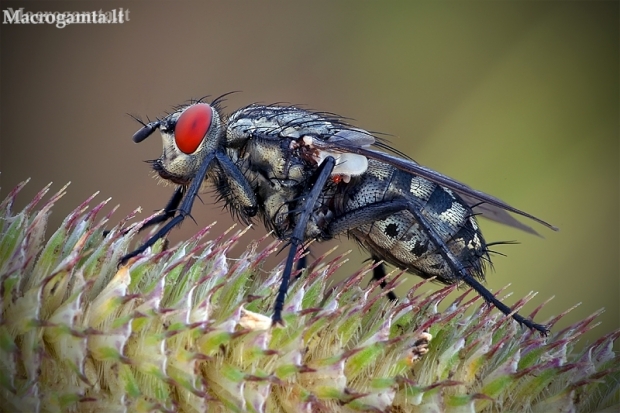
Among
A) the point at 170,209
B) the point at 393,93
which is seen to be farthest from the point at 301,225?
the point at 393,93

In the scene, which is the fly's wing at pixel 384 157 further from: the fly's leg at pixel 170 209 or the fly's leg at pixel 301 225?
the fly's leg at pixel 170 209

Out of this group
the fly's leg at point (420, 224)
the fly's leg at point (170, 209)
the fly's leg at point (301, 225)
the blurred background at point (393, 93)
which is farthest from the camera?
the blurred background at point (393, 93)

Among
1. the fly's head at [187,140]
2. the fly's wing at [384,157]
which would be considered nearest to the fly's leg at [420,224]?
the fly's wing at [384,157]

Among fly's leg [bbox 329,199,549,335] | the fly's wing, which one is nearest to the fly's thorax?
the fly's wing

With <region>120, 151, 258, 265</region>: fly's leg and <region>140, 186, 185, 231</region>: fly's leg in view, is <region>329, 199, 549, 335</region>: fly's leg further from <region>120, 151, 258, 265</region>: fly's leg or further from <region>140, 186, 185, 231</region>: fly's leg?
<region>140, 186, 185, 231</region>: fly's leg

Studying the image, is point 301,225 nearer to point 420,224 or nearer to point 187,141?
point 420,224

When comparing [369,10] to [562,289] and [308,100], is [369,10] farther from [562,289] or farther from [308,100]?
[562,289]
